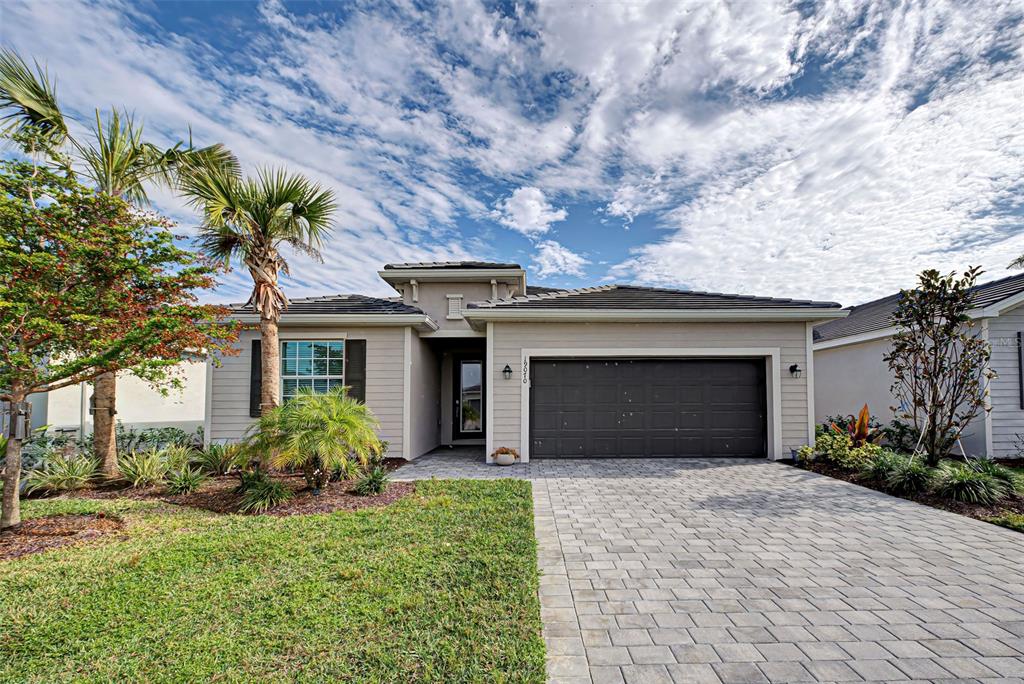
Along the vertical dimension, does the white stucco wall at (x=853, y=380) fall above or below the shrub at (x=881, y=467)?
above

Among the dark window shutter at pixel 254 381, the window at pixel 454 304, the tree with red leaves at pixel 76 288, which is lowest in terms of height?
the dark window shutter at pixel 254 381

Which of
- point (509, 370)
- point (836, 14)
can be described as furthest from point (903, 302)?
point (509, 370)

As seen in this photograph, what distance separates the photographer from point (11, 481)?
4.25 m

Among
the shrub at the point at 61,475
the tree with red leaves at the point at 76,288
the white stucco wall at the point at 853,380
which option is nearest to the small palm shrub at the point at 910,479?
the white stucco wall at the point at 853,380

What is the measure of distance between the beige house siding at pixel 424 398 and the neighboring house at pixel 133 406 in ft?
15.8

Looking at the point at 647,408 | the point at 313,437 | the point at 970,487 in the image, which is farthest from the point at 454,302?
the point at 970,487

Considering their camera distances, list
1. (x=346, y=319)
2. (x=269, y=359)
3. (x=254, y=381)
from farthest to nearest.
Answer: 1. (x=254, y=381)
2. (x=346, y=319)
3. (x=269, y=359)

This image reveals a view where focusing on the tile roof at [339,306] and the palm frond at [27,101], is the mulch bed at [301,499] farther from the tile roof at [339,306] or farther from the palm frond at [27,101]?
the palm frond at [27,101]

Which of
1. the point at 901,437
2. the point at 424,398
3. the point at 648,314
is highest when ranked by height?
the point at 648,314

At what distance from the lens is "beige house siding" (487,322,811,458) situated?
335 inches

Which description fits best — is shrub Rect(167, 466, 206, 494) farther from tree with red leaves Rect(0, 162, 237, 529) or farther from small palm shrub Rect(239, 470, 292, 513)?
tree with red leaves Rect(0, 162, 237, 529)

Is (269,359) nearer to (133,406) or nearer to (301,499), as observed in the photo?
(301,499)

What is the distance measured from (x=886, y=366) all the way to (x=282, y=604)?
13.0 m

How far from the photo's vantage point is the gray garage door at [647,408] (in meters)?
8.70
